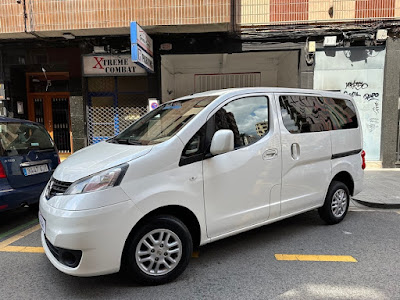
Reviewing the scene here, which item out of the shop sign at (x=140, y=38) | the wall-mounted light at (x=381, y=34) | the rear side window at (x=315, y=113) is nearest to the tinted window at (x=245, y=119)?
the rear side window at (x=315, y=113)

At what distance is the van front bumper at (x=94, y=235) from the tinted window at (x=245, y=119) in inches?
51.8

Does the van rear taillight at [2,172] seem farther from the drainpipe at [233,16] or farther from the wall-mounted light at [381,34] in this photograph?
the wall-mounted light at [381,34]

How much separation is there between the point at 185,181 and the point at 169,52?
7216mm

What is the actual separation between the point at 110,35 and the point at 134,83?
154 cm

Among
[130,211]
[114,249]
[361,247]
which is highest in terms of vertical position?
[130,211]

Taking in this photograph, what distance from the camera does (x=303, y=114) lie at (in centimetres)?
394

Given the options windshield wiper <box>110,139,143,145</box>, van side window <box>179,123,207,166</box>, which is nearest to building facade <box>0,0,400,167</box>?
windshield wiper <box>110,139,143,145</box>

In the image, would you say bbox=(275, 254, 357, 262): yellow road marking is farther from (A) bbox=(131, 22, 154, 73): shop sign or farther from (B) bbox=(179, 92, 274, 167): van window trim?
(A) bbox=(131, 22, 154, 73): shop sign

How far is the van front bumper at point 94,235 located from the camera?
2.47 meters

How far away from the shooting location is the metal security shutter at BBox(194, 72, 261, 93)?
11.6m

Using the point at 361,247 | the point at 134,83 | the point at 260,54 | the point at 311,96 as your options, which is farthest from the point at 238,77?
the point at 361,247

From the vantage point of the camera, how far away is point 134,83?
9609 millimetres

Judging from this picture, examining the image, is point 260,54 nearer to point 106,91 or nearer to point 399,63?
point 399,63

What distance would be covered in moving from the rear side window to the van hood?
187 centimetres
